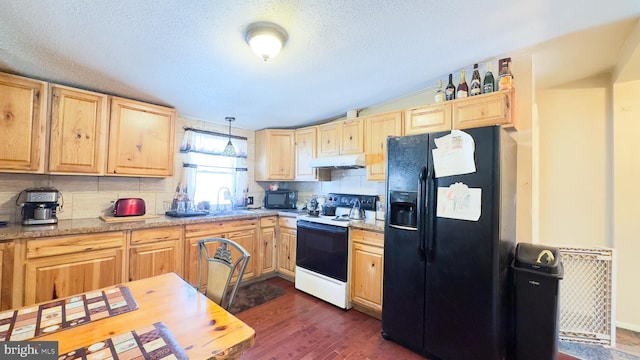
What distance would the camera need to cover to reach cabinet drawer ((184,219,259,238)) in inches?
107

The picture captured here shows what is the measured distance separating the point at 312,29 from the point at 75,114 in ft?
7.46

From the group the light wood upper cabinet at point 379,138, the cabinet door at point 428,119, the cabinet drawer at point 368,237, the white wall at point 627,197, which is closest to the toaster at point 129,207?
the cabinet drawer at point 368,237

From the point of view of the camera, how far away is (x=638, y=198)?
2316 mm

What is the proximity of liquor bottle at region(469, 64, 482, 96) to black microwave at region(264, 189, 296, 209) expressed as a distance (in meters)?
2.62

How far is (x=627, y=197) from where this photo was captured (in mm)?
2354

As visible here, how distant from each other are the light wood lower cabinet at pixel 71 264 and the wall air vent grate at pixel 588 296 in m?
3.81

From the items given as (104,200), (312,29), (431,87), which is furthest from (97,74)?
(431,87)

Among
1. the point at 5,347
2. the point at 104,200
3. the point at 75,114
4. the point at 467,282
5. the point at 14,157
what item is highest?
the point at 75,114

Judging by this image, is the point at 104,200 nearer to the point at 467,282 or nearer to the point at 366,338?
the point at 366,338

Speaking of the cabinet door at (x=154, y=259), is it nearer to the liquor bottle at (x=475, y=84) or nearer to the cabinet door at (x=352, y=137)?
the cabinet door at (x=352, y=137)

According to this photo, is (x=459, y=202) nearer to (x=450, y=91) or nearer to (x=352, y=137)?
(x=450, y=91)

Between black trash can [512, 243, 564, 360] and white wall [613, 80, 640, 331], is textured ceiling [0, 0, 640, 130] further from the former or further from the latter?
black trash can [512, 243, 564, 360]

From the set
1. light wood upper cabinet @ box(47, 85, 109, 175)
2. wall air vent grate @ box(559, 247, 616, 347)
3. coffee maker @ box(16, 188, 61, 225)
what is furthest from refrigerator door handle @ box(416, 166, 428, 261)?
coffee maker @ box(16, 188, 61, 225)

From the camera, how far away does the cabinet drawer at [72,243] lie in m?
1.91
